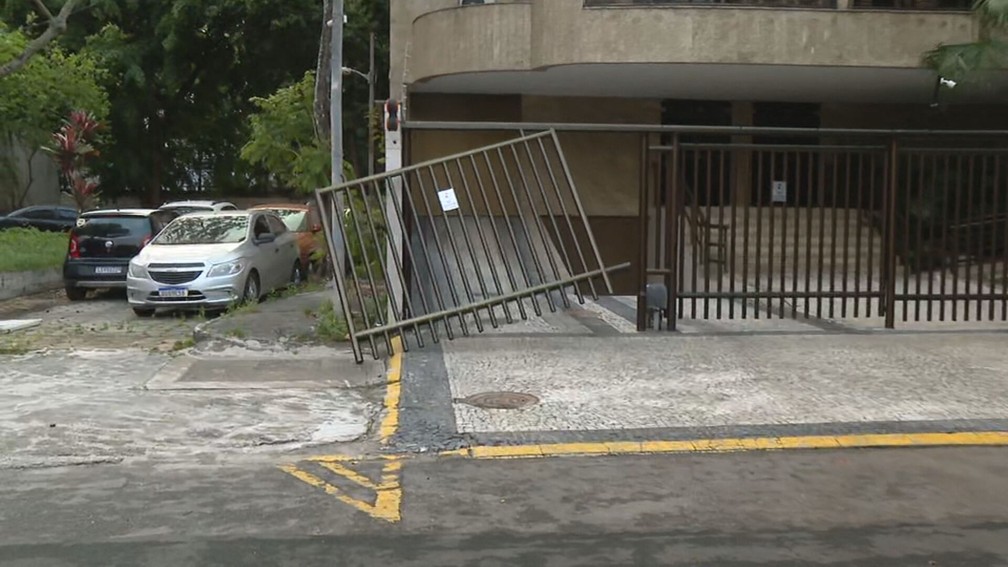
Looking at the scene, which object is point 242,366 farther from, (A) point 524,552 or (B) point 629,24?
(B) point 629,24

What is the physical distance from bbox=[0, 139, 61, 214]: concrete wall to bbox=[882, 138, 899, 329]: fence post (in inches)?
905

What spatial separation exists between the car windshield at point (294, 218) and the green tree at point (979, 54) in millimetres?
11794

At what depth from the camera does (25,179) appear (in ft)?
112

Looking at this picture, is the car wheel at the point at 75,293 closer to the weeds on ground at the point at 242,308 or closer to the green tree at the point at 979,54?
the weeds on ground at the point at 242,308

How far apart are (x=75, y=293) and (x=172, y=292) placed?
11.3ft

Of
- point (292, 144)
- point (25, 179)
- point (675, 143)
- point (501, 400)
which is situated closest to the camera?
point (501, 400)

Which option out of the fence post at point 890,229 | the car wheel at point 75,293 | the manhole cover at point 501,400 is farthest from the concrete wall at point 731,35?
the car wheel at point 75,293

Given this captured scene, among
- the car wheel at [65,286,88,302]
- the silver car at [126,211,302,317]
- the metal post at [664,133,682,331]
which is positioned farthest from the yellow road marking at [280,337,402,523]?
the car wheel at [65,286,88,302]

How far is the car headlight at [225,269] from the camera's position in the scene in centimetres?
1319

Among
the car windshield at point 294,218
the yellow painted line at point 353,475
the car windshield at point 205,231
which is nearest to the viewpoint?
the yellow painted line at point 353,475

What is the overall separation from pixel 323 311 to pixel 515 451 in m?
5.19

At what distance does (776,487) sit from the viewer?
5.73 m

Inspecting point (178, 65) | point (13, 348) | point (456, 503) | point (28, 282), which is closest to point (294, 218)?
point (28, 282)

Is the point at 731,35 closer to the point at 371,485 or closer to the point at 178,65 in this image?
the point at 371,485
